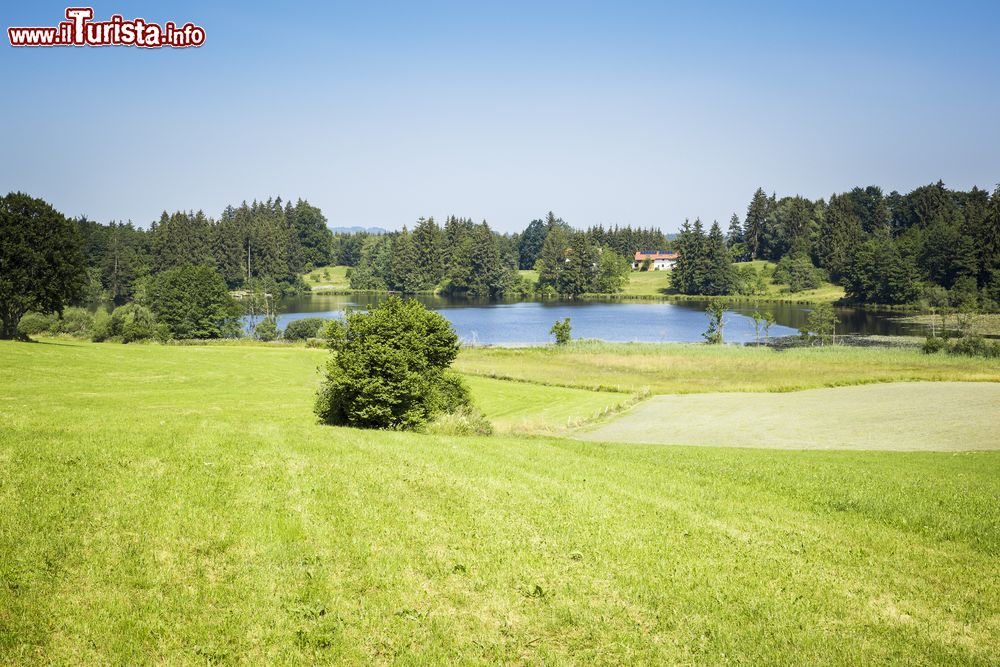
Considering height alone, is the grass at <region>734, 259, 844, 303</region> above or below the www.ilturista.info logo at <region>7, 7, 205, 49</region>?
below

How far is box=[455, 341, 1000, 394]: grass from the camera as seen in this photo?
211ft

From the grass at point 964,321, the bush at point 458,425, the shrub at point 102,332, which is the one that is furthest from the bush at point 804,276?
the bush at point 458,425

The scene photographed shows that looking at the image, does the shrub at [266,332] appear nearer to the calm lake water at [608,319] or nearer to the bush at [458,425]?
the calm lake water at [608,319]

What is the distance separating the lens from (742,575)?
39.8 ft

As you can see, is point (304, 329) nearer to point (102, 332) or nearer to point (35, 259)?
point (102, 332)

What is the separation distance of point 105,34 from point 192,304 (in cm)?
8462

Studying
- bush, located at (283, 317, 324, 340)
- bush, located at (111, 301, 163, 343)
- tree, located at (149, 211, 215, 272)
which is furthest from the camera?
tree, located at (149, 211, 215, 272)

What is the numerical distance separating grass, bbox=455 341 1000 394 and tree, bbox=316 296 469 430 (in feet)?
101

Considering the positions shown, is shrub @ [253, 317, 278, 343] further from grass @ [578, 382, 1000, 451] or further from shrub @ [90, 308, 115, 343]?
grass @ [578, 382, 1000, 451]

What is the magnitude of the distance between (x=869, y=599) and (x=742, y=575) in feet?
6.57

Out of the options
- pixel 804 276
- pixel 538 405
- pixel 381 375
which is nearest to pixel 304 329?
pixel 538 405

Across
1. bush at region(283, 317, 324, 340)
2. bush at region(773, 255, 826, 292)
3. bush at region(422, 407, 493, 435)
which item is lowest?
bush at region(422, 407, 493, 435)

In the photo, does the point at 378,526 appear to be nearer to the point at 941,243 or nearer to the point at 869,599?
the point at 869,599

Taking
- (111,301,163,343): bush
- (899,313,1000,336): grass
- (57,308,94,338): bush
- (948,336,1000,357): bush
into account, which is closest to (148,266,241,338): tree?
(111,301,163,343): bush
